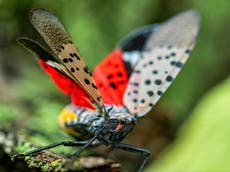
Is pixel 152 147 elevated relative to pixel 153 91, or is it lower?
lower

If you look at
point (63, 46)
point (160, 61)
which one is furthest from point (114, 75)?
point (63, 46)

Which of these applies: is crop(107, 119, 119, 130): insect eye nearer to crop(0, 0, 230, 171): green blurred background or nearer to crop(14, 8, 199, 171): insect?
crop(14, 8, 199, 171): insect

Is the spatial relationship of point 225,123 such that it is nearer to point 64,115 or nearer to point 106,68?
point 106,68

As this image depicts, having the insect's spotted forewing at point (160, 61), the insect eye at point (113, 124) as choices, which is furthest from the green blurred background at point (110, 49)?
the insect eye at point (113, 124)

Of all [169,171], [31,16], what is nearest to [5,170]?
[31,16]

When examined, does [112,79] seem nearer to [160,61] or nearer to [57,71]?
[160,61]

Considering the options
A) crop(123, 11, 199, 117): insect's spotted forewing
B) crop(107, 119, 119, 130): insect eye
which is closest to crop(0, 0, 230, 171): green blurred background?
crop(123, 11, 199, 117): insect's spotted forewing

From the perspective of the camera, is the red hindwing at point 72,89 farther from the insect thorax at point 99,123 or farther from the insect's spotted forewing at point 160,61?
the insect's spotted forewing at point 160,61
